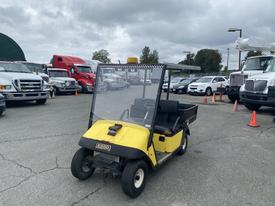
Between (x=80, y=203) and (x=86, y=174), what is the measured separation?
0.64m

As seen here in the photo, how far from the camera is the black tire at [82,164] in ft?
11.7

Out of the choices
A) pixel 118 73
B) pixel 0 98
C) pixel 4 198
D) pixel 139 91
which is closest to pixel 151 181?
pixel 139 91

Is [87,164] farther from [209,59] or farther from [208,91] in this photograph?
[209,59]

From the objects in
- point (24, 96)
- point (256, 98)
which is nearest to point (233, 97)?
point (256, 98)

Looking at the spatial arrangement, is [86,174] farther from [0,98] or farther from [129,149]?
[0,98]

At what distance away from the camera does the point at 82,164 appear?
3.63m

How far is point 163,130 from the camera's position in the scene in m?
3.97

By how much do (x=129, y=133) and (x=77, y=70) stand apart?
716 inches

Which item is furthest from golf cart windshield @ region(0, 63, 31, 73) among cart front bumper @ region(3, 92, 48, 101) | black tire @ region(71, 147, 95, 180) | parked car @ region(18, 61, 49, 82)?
black tire @ region(71, 147, 95, 180)

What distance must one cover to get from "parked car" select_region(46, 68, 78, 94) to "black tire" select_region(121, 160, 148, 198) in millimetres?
15891

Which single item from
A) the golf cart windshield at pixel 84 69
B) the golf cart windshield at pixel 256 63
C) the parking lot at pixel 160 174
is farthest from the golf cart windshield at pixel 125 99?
the golf cart windshield at pixel 84 69

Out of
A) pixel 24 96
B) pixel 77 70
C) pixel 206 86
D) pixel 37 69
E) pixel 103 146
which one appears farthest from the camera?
pixel 77 70

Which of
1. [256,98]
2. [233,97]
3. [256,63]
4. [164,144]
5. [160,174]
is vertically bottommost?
[160,174]

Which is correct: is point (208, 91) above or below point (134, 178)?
above
